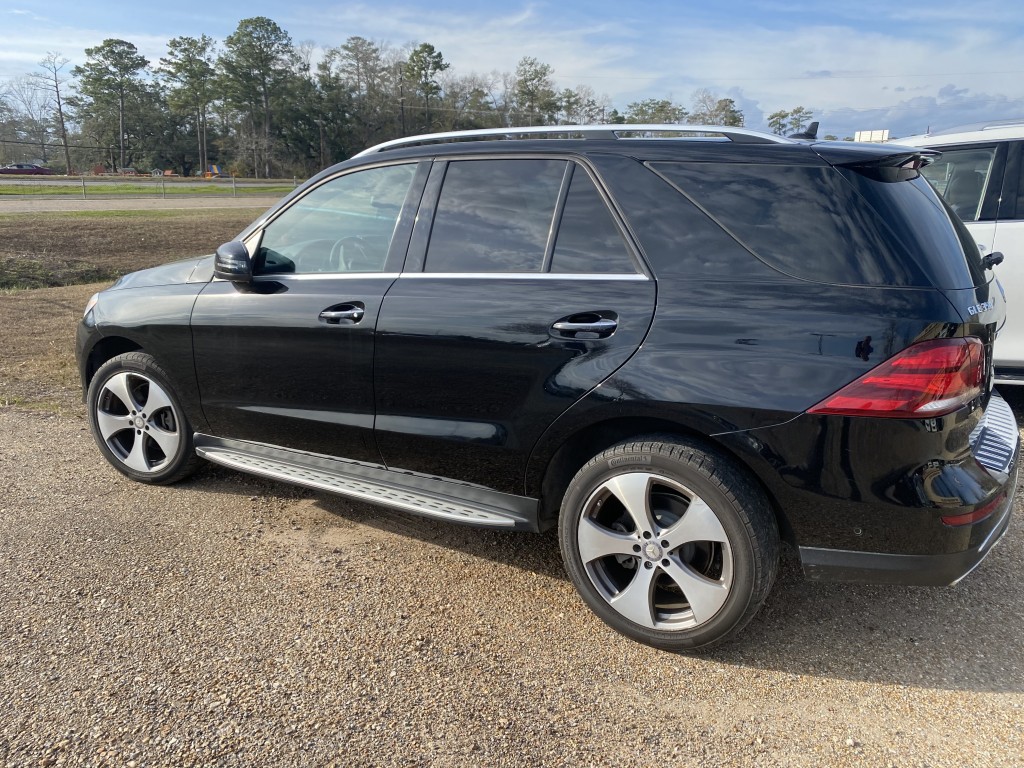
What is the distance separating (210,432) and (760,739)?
298 centimetres

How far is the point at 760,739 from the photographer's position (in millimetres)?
2371

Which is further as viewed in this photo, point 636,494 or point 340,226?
point 340,226

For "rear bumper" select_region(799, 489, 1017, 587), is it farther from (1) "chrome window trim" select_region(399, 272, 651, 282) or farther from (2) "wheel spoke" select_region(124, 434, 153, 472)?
(2) "wheel spoke" select_region(124, 434, 153, 472)

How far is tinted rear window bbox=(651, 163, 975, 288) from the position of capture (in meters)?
2.45

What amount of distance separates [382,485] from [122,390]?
1.81 metres

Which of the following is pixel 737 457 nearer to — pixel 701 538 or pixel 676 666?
pixel 701 538

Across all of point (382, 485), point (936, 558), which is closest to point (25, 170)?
point (382, 485)

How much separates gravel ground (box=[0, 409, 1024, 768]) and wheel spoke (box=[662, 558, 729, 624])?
24 centimetres

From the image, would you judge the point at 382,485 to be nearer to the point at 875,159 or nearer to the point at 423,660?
the point at 423,660

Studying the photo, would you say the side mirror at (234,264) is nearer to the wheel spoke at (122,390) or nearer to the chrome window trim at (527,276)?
the chrome window trim at (527,276)

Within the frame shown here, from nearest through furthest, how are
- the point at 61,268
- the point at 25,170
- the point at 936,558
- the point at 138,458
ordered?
the point at 936,558
the point at 138,458
the point at 61,268
the point at 25,170

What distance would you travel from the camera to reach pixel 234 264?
11.8 feet

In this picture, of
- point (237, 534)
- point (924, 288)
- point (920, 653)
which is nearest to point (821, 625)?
point (920, 653)

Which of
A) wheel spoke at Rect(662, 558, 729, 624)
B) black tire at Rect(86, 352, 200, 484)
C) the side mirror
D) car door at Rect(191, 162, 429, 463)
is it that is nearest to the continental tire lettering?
wheel spoke at Rect(662, 558, 729, 624)
